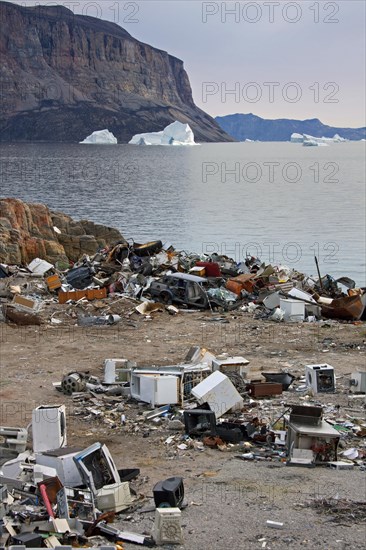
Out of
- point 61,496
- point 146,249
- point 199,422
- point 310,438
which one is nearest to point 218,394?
point 199,422

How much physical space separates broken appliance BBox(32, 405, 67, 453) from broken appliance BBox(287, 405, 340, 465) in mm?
2959

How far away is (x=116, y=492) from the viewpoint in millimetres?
8523

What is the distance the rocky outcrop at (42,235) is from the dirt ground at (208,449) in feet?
28.1

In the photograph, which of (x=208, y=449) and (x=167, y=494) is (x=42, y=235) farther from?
(x=167, y=494)

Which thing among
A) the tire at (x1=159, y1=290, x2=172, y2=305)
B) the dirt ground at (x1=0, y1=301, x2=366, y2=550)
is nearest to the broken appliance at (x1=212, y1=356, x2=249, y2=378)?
the dirt ground at (x1=0, y1=301, x2=366, y2=550)

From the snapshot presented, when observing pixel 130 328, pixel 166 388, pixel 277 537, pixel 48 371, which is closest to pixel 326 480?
pixel 277 537

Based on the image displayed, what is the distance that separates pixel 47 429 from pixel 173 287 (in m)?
12.1

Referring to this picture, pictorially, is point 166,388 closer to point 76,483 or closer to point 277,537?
point 76,483

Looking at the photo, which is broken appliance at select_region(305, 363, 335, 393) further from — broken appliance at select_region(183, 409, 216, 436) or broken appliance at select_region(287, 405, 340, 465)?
broken appliance at select_region(287, 405, 340, 465)

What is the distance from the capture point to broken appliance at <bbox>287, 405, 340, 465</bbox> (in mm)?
9914

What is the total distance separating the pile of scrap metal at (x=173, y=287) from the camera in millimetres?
21000

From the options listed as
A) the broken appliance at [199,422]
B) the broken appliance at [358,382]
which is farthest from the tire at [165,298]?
the broken appliance at [199,422]

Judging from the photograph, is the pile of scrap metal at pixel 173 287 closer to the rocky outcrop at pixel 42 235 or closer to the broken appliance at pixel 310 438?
the rocky outcrop at pixel 42 235

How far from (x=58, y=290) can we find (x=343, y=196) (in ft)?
222
